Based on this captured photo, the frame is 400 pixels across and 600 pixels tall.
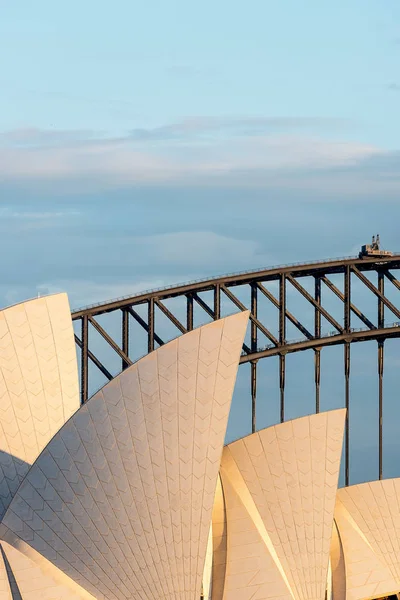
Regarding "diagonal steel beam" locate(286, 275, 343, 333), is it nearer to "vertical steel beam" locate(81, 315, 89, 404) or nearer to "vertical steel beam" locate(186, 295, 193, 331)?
"vertical steel beam" locate(186, 295, 193, 331)

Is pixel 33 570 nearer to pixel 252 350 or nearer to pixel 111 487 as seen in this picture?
pixel 111 487

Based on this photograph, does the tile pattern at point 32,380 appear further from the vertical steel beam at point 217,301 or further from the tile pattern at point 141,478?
the vertical steel beam at point 217,301

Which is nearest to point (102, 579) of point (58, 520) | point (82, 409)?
point (58, 520)

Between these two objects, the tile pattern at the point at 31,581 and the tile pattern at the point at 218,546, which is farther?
the tile pattern at the point at 218,546

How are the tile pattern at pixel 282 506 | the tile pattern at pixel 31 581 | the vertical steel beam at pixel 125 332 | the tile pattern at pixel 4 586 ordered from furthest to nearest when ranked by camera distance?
the vertical steel beam at pixel 125 332, the tile pattern at pixel 282 506, the tile pattern at pixel 31 581, the tile pattern at pixel 4 586

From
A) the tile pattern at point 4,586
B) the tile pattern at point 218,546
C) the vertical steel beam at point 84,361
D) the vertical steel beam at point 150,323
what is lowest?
the tile pattern at point 4,586

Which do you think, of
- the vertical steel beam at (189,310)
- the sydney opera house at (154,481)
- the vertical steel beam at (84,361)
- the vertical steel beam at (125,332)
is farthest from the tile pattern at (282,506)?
the vertical steel beam at (125,332)
